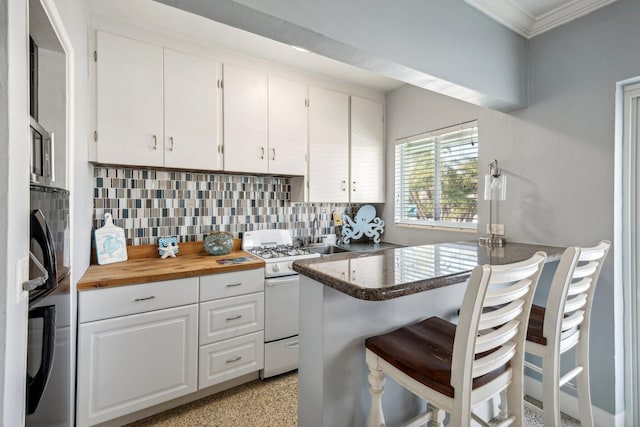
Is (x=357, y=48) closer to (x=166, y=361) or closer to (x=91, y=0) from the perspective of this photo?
(x=91, y=0)

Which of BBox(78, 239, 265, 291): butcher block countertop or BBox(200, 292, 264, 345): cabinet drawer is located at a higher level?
BBox(78, 239, 265, 291): butcher block countertop

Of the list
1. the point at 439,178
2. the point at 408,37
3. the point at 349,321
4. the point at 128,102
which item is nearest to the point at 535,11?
the point at 408,37

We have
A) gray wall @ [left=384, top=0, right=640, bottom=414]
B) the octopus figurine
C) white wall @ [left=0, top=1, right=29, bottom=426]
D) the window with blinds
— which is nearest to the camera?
white wall @ [left=0, top=1, right=29, bottom=426]

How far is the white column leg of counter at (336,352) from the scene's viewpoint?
1.09 m

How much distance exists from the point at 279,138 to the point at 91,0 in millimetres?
1379

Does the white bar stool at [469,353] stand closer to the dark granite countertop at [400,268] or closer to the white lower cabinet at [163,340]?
the dark granite countertop at [400,268]

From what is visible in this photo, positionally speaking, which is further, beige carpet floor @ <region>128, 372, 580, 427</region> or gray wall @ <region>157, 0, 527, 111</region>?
beige carpet floor @ <region>128, 372, 580, 427</region>

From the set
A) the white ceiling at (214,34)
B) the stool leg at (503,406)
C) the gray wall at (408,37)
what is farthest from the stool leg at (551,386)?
the white ceiling at (214,34)

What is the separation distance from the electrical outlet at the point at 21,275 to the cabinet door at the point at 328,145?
6.45ft

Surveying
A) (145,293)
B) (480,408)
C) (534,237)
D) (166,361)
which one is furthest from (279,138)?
(480,408)

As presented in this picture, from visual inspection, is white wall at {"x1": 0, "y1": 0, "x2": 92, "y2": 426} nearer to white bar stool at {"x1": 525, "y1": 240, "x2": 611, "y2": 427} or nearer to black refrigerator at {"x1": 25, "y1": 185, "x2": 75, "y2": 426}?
black refrigerator at {"x1": 25, "y1": 185, "x2": 75, "y2": 426}

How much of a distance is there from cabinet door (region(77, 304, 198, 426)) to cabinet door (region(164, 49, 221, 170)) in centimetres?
103

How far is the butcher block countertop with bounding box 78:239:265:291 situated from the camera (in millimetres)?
1575

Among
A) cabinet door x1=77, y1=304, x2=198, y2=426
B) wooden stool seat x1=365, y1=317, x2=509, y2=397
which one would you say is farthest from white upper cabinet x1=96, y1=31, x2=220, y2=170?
wooden stool seat x1=365, y1=317, x2=509, y2=397
